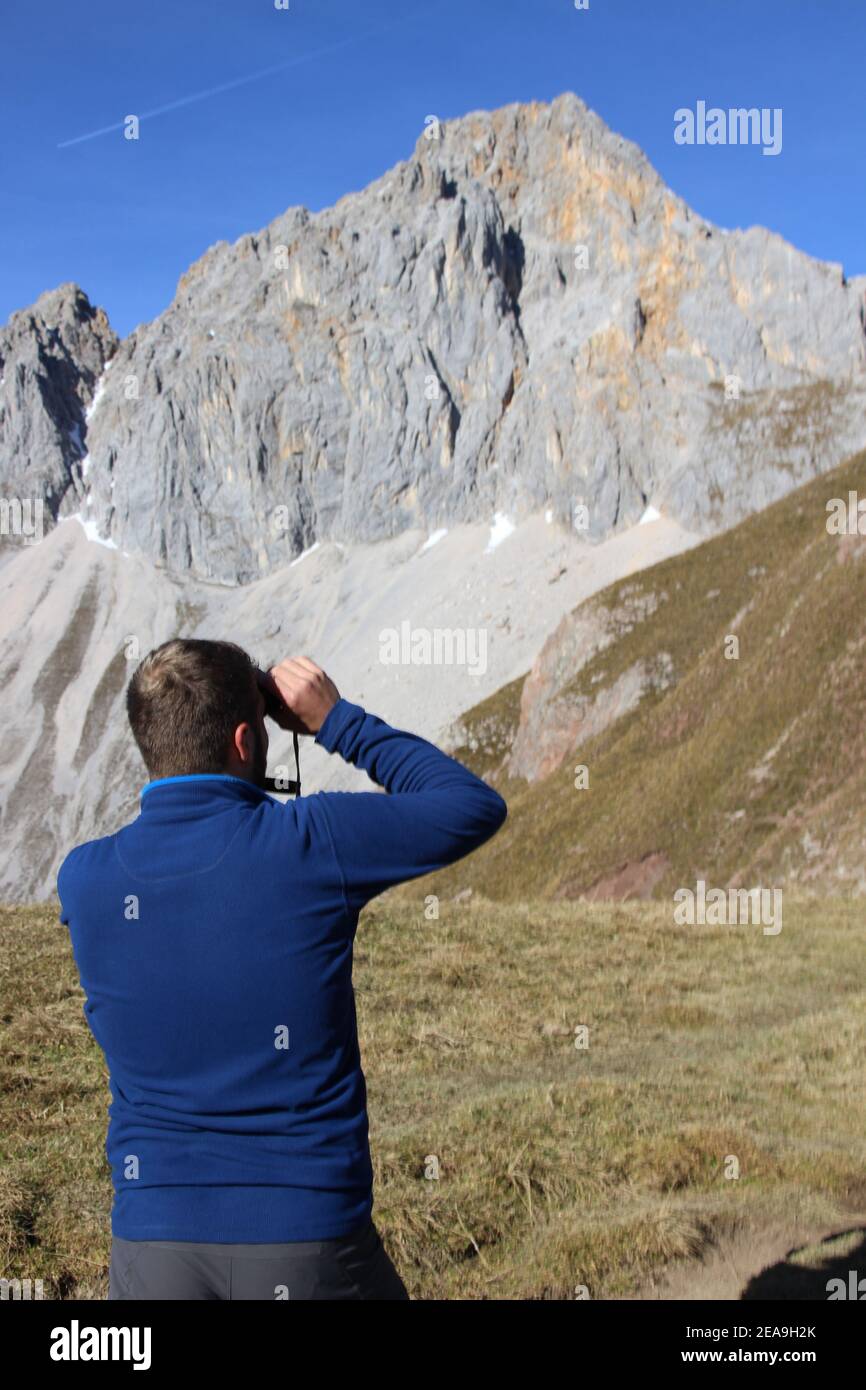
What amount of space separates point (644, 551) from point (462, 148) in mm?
93823

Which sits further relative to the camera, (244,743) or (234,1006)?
(244,743)

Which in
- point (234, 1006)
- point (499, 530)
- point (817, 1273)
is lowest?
point (817, 1273)

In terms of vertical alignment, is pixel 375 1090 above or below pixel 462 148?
below

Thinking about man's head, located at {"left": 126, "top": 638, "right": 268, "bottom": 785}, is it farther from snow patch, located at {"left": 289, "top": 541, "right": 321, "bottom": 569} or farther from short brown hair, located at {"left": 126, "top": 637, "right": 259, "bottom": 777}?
snow patch, located at {"left": 289, "top": 541, "right": 321, "bottom": 569}

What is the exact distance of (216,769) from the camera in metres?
3.84

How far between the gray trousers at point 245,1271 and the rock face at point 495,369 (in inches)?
5151

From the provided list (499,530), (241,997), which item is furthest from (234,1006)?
(499,530)

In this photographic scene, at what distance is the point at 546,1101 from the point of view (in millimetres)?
9922

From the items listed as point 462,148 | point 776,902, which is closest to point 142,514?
point 462,148

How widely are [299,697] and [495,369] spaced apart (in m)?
164

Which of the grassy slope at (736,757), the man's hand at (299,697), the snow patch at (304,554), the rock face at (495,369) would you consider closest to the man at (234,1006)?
the man's hand at (299,697)

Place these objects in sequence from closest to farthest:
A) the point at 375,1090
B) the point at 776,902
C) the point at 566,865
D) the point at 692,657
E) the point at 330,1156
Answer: the point at 330,1156
the point at 375,1090
the point at 776,902
the point at 566,865
the point at 692,657

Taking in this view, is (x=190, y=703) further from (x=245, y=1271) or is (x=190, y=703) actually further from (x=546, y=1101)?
(x=546, y=1101)

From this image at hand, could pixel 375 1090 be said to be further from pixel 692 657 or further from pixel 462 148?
pixel 462 148
